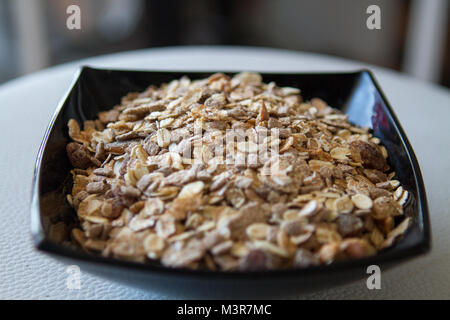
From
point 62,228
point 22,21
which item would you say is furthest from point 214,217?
point 22,21

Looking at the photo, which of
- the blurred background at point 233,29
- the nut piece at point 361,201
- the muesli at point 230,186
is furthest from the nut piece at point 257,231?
the blurred background at point 233,29

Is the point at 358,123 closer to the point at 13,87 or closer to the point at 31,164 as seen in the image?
the point at 31,164

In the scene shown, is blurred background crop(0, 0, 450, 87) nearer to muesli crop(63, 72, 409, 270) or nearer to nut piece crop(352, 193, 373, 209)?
muesli crop(63, 72, 409, 270)

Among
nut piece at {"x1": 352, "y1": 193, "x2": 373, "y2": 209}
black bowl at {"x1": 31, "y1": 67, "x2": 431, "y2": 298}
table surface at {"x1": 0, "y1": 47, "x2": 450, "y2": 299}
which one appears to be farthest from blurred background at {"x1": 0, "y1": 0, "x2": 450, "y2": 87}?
nut piece at {"x1": 352, "y1": 193, "x2": 373, "y2": 209}

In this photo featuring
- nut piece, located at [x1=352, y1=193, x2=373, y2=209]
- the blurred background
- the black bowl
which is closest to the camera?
the black bowl

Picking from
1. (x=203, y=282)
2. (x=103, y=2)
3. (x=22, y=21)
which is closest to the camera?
(x=203, y=282)
